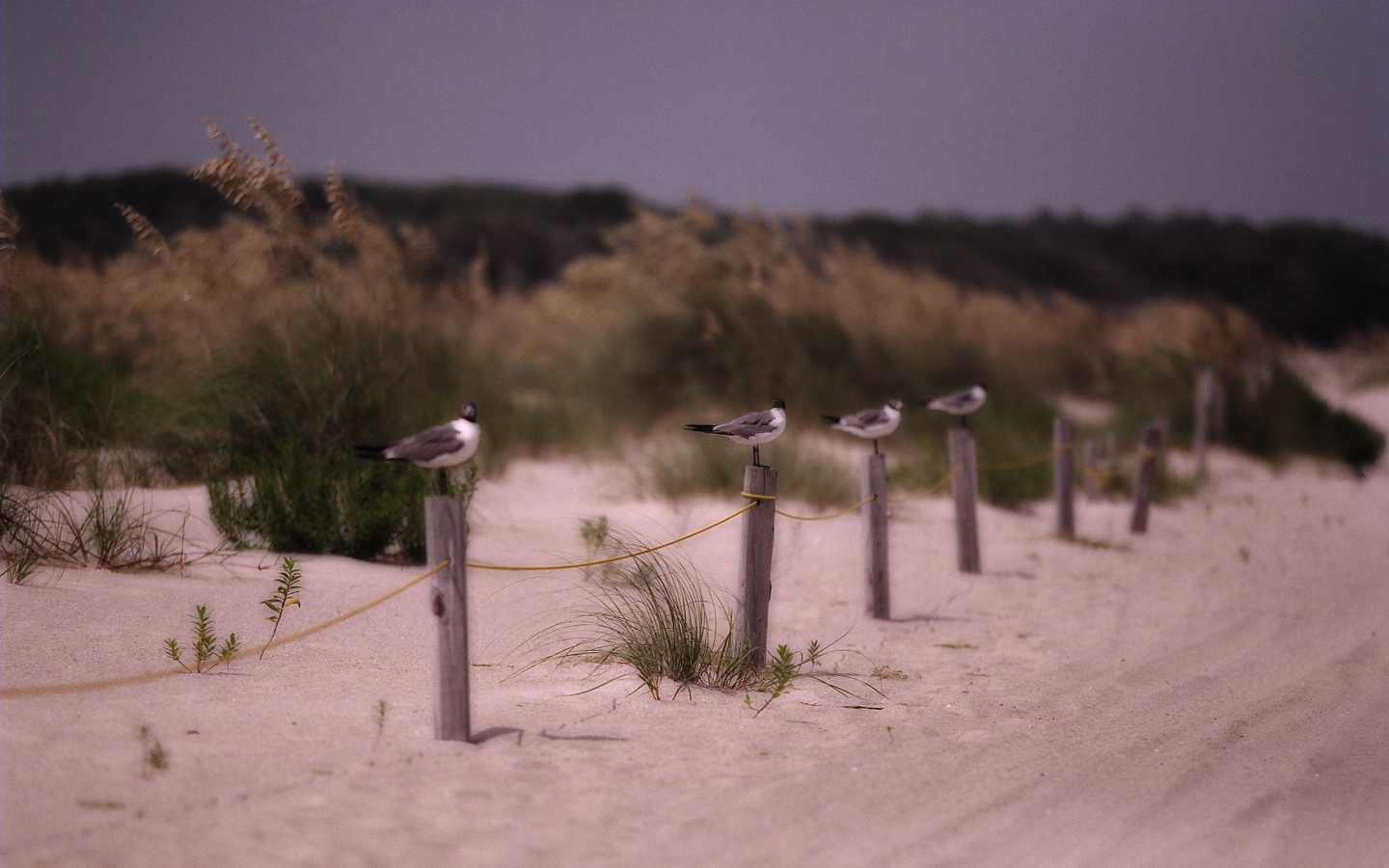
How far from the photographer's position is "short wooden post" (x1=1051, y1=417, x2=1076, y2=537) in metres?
8.76

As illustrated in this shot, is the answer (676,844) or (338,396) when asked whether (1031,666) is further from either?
(338,396)

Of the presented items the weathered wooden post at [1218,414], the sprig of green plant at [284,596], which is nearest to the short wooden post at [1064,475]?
the sprig of green plant at [284,596]

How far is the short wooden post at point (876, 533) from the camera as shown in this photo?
246 inches

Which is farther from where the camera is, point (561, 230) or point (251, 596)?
point (561, 230)

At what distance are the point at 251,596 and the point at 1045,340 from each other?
1451 cm

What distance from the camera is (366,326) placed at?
8.23m

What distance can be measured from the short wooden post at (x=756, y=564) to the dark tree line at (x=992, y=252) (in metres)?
30.2

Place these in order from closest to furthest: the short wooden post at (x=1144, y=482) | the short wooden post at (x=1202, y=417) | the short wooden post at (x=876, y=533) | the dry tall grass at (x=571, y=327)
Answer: the short wooden post at (x=876, y=533) < the dry tall grass at (x=571, y=327) < the short wooden post at (x=1144, y=482) < the short wooden post at (x=1202, y=417)

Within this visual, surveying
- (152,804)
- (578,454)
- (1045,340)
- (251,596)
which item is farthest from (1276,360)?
(152,804)

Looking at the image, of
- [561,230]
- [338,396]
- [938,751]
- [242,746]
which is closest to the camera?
[242,746]

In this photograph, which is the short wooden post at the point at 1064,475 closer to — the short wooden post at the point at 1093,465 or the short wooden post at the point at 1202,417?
the short wooden post at the point at 1093,465

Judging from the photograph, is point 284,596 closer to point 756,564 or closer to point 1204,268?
point 756,564

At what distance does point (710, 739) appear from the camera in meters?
3.99

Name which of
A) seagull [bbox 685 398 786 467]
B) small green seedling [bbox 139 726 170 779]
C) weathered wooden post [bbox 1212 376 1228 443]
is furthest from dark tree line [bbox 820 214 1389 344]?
small green seedling [bbox 139 726 170 779]
